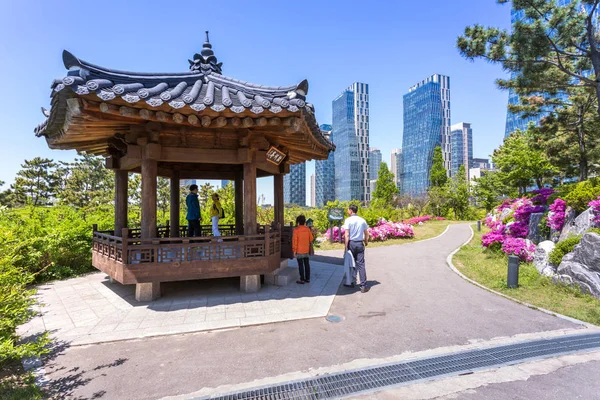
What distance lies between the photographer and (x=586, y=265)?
20.4 ft

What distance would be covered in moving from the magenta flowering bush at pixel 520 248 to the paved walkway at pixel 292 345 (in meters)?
3.53

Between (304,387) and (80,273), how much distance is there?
855 cm

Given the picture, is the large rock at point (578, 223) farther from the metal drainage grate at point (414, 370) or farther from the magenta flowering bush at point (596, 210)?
the metal drainage grate at point (414, 370)

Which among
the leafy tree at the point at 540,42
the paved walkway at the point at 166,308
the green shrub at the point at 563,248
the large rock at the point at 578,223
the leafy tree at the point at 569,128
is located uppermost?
the leafy tree at the point at 540,42

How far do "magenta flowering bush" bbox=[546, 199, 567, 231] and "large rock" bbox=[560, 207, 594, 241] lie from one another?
6.7 inches

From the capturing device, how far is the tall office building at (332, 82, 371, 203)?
72.8 metres

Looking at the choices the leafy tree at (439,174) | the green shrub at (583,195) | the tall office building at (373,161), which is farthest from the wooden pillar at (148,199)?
the tall office building at (373,161)

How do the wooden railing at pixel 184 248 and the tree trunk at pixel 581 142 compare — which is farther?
the tree trunk at pixel 581 142

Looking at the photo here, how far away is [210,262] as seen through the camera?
5883 mm

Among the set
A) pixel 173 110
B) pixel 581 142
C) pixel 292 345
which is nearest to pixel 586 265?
pixel 292 345

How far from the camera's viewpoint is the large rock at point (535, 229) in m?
9.22

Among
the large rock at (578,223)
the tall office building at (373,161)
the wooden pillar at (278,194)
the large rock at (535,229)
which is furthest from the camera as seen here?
the tall office building at (373,161)

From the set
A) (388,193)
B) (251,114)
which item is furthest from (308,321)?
(388,193)

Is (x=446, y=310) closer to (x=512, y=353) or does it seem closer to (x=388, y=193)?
(x=512, y=353)
